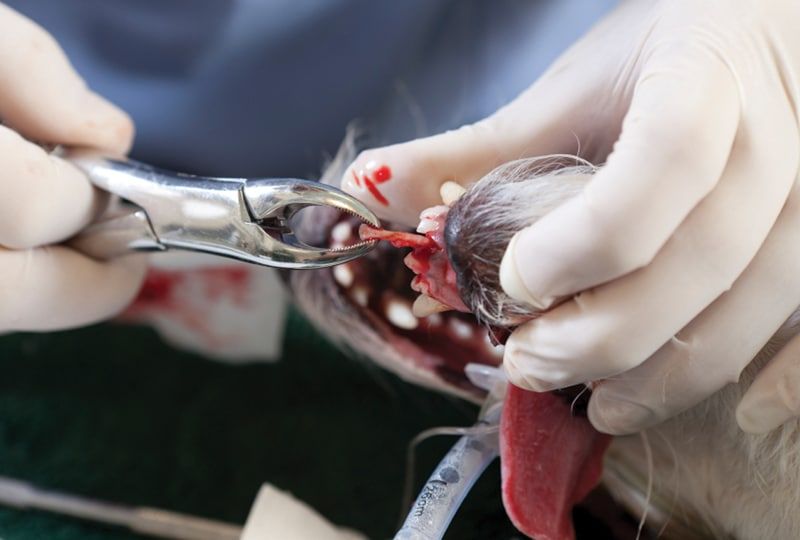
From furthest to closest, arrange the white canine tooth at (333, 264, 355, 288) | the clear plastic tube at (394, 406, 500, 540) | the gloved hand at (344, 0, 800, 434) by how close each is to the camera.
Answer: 1. the white canine tooth at (333, 264, 355, 288)
2. the clear plastic tube at (394, 406, 500, 540)
3. the gloved hand at (344, 0, 800, 434)

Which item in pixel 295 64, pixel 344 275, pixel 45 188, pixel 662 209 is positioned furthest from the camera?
pixel 295 64

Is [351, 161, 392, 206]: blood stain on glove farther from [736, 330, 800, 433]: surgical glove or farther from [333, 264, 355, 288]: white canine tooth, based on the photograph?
[736, 330, 800, 433]: surgical glove

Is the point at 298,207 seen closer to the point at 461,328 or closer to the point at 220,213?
the point at 220,213

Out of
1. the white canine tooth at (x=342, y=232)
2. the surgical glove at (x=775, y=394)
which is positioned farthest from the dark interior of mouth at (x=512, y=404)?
the surgical glove at (x=775, y=394)

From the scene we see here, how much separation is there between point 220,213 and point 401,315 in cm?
22

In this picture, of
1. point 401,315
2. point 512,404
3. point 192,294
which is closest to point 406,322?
point 401,315

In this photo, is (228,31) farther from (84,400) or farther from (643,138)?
(643,138)

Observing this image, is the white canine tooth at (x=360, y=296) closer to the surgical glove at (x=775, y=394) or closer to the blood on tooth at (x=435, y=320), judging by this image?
the blood on tooth at (x=435, y=320)

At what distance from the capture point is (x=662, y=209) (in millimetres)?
463

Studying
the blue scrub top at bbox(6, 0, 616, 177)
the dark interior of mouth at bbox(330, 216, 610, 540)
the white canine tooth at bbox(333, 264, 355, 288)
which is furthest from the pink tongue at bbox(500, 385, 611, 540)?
the blue scrub top at bbox(6, 0, 616, 177)

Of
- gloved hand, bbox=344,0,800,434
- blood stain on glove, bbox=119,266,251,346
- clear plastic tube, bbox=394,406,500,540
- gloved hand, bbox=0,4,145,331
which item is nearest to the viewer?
gloved hand, bbox=344,0,800,434

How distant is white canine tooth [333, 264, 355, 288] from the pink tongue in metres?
0.22

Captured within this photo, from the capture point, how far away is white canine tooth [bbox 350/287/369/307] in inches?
31.2

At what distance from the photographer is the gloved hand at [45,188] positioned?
0.68 metres
